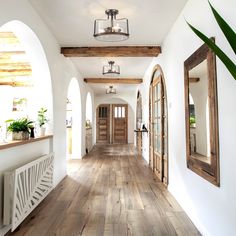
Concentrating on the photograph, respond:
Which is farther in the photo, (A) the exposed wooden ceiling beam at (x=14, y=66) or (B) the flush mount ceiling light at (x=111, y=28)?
(A) the exposed wooden ceiling beam at (x=14, y=66)

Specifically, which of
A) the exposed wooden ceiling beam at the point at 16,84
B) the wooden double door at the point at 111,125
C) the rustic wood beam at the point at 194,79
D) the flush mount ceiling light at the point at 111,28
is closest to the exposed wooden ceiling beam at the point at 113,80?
the exposed wooden ceiling beam at the point at 16,84

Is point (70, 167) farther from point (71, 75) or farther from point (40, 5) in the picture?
point (40, 5)

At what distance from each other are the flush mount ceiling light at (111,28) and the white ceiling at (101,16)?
92 mm

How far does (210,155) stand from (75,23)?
2650mm

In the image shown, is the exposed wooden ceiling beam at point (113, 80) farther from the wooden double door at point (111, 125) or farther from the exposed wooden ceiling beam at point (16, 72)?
the wooden double door at point (111, 125)

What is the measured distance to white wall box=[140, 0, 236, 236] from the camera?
5.31 ft

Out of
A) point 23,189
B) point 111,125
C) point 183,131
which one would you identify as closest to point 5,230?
point 23,189

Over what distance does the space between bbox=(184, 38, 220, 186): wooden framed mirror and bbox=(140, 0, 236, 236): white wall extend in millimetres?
86

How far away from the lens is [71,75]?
5137 mm

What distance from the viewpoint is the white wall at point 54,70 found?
219 cm

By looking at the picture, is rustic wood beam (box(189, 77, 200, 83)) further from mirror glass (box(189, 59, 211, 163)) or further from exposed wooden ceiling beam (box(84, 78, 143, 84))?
exposed wooden ceiling beam (box(84, 78, 143, 84))

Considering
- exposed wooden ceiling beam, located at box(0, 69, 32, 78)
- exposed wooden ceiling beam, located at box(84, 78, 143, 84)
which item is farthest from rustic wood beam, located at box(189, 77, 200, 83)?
exposed wooden ceiling beam, located at box(84, 78, 143, 84)

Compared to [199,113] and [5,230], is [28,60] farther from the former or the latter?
[199,113]

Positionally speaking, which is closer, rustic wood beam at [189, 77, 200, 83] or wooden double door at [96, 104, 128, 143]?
rustic wood beam at [189, 77, 200, 83]
